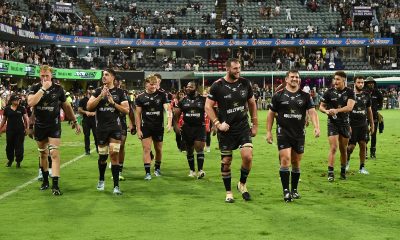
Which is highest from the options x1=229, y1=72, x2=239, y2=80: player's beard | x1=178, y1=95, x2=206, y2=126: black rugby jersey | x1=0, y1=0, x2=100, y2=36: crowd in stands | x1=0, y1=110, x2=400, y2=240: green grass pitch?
x1=0, y1=0, x2=100, y2=36: crowd in stands

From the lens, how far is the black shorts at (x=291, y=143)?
33.4 ft

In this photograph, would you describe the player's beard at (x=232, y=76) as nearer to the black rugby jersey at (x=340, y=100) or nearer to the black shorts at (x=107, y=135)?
the black shorts at (x=107, y=135)

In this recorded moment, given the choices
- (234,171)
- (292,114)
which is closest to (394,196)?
(292,114)

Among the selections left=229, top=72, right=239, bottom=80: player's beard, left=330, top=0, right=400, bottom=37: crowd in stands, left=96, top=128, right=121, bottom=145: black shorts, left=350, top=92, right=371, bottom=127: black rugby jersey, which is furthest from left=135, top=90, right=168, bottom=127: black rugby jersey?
left=330, top=0, right=400, bottom=37: crowd in stands

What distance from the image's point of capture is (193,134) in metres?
13.3

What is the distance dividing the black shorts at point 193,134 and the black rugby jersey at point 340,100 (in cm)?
263

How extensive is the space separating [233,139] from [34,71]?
1248 inches

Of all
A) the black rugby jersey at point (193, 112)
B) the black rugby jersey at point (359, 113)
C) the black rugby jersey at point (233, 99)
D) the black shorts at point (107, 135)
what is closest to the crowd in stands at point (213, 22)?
the black rugby jersey at point (193, 112)

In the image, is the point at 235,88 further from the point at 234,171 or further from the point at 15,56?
the point at 15,56

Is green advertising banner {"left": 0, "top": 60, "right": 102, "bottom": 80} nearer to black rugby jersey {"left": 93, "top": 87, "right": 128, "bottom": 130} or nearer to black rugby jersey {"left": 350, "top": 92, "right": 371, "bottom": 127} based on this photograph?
black rugby jersey {"left": 93, "top": 87, "right": 128, "bottom": 130}

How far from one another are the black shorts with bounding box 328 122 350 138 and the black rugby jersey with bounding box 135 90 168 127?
132 inches

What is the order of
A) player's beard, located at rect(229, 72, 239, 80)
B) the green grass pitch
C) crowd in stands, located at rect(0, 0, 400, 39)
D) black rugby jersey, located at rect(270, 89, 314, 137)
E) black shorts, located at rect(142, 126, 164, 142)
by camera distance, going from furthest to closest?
1. crowd in stands, located at rect(0, 0, 400, 39)
2. black shorts, located at rect(142, 126, 164, 142)
3. black rugby jersey, located at rect(270, 89, 314, 137)
4. player's beard, located at rect(229, 72, 239, 80)
5. the green grass pitch

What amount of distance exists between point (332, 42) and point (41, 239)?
56.4 metres

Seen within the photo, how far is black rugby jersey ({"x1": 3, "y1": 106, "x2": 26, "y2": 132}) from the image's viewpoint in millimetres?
16156
